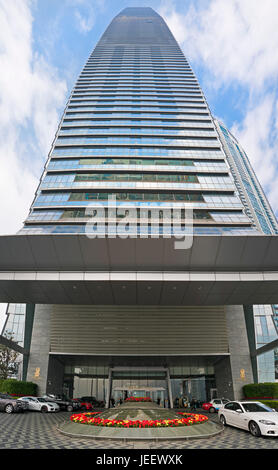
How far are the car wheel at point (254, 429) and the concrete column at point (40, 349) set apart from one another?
80.0ft

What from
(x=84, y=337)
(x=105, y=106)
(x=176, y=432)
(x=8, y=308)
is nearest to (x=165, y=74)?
(x=105, y=106)

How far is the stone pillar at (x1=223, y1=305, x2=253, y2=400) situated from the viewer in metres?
30.9

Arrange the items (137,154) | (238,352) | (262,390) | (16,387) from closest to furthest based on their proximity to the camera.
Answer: (262,390) → (16,387) → (238,352) → (137,154)

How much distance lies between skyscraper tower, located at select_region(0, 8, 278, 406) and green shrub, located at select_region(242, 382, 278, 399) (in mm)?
1645

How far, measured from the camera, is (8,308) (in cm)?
4812

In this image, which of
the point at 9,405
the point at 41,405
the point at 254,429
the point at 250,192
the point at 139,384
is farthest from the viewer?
the point at 250,192

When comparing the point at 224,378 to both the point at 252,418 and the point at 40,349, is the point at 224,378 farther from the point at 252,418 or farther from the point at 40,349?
the point at 252,418

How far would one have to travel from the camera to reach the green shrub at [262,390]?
27172 millimetres

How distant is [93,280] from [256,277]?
9579mm

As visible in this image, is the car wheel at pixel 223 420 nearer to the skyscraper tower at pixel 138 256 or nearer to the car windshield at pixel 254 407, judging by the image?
the car windshield at pixel 254 407

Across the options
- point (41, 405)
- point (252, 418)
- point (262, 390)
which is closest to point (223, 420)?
point (252, 418)

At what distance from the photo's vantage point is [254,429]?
11.4 m

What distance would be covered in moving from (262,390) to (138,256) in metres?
20.7
